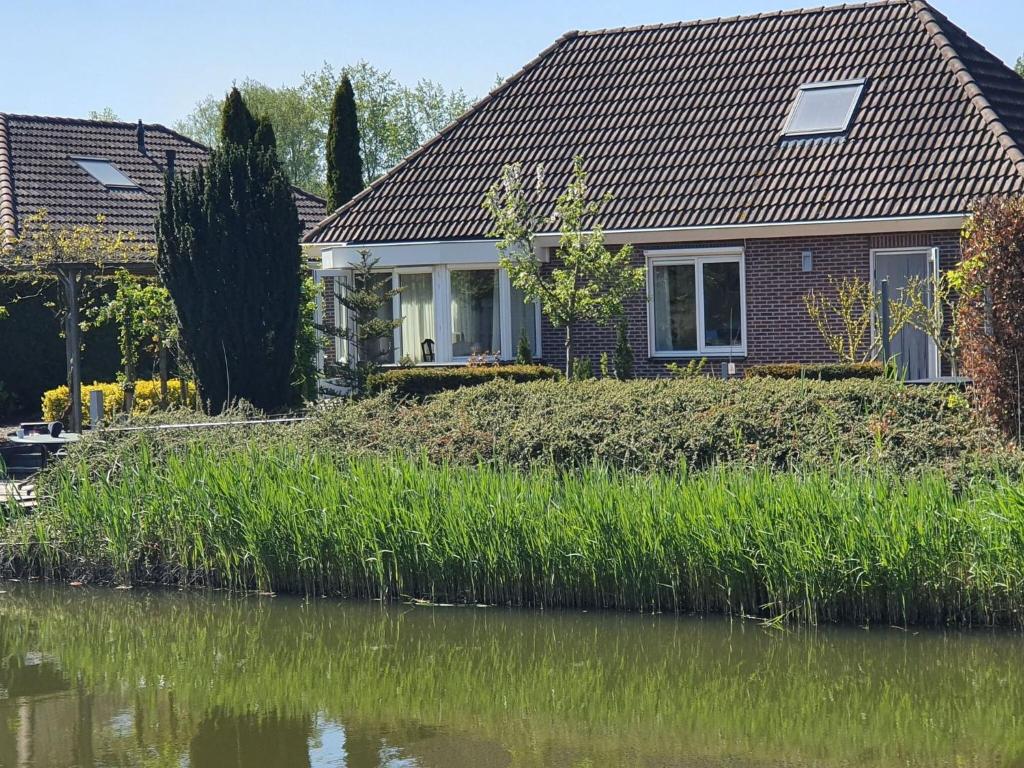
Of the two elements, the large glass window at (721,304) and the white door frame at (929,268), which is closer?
the white door frame at (929,268)

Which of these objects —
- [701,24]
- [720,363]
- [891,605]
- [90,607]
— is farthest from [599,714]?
[701,24]

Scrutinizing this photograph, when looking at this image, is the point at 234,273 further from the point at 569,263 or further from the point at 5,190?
the point at 5,190

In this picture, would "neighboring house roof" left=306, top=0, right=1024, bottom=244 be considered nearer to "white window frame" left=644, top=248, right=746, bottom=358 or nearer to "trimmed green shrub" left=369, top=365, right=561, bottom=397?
"white window frame" left=644, top=248, right=746, bottom=358

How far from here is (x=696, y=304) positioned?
24875mm

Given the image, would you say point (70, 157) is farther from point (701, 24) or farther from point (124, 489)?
point (124, 489)

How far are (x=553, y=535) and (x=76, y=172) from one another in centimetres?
2391

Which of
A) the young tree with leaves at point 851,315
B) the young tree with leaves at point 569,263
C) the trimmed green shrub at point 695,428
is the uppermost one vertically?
the young tree with leaves at point 569,263

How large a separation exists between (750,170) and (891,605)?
46.2 feet

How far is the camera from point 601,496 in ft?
42.0

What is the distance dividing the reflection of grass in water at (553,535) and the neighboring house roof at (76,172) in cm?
1555

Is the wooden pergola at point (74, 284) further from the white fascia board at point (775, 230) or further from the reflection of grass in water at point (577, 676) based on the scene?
the reflection of grass in water at point (577, 676)

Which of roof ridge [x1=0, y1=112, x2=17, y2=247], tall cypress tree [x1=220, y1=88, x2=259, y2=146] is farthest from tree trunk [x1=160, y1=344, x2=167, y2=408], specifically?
tall cypress tree [x1=220, y1=88, x2=259, y2=146]

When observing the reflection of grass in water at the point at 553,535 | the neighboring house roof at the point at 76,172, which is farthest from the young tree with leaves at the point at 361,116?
the reflection of grass in water at the point at 553,535

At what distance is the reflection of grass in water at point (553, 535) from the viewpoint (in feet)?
38.0
